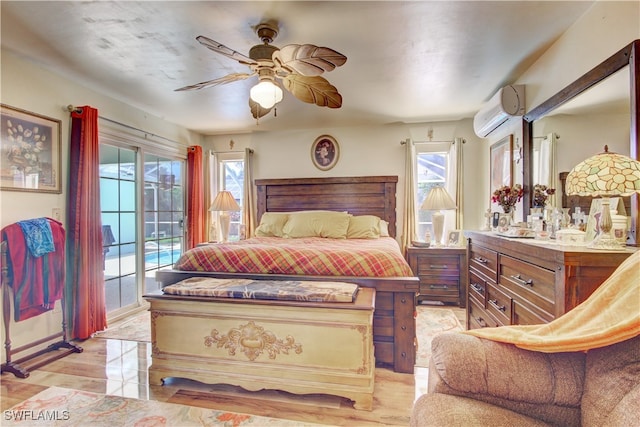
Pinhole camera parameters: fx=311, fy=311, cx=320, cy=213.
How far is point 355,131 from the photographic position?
15.0 ft

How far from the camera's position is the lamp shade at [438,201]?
3.93 metres

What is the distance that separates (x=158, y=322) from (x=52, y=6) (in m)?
2.04

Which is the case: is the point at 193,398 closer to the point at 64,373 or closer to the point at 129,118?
the point at 64,373

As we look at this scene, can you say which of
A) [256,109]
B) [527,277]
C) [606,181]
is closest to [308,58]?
[256,109]

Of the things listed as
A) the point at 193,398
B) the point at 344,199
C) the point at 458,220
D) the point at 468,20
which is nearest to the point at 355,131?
the point at 344,199

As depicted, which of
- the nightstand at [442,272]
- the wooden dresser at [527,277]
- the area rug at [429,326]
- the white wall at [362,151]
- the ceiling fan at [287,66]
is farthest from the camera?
the white wall at [362,151]

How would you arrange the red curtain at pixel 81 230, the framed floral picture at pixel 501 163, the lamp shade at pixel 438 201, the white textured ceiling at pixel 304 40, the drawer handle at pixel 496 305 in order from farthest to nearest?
the lamp shade at pixel 438 201 < the framed floral picture at pixel 501 163 < the red curtain at pixel 81 230 < the drawer handle at pixel 496 305 < the white textured ceiling at pixel 304 40

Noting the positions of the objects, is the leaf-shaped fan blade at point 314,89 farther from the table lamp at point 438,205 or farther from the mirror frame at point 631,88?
the table lamp at point 438,205

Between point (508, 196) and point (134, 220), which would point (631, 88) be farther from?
point (134, 220)

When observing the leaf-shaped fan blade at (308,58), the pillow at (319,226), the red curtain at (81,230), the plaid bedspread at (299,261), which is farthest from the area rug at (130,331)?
the leaf-shaped fan blade at (308,58)

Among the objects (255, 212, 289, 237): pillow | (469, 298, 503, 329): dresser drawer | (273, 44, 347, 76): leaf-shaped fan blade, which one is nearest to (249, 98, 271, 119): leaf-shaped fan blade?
(273, 44, 347, 76): leaf-shaped fan blade

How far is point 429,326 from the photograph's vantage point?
3.15 meters

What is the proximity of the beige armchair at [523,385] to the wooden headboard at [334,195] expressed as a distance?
341 cm

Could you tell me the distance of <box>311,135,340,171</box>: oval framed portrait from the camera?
182 inches
